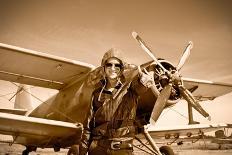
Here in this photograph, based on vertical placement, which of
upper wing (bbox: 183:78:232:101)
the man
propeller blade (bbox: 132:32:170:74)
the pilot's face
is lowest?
the man

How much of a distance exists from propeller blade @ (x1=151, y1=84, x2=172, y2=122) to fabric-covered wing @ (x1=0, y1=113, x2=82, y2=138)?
1.97 m

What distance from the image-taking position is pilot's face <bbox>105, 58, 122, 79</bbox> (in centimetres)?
294

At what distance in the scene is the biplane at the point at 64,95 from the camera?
438 centimetres

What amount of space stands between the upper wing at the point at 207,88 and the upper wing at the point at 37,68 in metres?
3.42

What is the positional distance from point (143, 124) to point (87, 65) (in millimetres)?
2149

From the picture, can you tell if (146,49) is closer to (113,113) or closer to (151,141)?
(151,141)

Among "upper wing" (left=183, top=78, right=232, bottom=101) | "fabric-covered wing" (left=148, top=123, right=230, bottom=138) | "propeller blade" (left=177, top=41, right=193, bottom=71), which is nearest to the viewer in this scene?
"propeller blade" (left=177, top=41, right=193, bottom=71)

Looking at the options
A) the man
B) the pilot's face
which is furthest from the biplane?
the pilot's face

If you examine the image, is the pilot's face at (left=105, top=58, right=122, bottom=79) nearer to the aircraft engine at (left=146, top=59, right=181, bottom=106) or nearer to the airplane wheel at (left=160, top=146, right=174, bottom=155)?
the aircraft engine at (left=146, top=59, right=181, bottom=106)

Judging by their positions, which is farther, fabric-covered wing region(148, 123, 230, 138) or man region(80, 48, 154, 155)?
fabric-covered wing region(148, 123, 230, 138)

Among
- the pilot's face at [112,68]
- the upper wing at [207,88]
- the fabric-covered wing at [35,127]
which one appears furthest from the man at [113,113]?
the upper wing at [207,88]

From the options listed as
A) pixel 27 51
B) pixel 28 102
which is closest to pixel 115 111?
pixel 27 51

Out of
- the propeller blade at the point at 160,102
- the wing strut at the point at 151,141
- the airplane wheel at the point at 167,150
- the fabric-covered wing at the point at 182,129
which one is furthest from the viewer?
the fabric-covered wing at the point at 182,129

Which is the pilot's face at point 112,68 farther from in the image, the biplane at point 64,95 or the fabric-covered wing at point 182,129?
the fabric-covered wing at point 182,129
